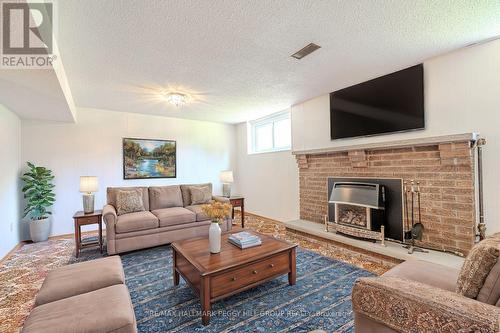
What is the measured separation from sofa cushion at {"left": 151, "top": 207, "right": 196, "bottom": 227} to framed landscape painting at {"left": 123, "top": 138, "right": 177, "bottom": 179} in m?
1.49

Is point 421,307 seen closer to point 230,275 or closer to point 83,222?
point 230,275

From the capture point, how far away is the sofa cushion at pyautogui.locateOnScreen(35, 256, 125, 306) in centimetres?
148

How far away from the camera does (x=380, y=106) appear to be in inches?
128

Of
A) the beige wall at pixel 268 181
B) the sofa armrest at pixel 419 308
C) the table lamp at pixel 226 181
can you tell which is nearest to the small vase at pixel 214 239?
the sofa armrest at pixel 419 308

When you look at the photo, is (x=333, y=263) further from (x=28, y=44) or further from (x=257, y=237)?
(x=28, y=44)

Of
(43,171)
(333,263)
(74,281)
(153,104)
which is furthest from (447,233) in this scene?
(43,171)

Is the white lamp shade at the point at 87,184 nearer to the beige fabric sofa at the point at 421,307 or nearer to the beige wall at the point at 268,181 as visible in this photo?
the beige wall at the point at 268,181

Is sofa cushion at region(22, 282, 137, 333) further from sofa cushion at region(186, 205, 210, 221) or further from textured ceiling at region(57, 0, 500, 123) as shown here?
sofa cushion at region(186, 205, 210, 221)

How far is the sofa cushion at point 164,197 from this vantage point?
4059 millimetres

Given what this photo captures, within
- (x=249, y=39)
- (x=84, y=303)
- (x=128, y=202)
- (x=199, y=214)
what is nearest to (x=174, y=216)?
(x=199, y=214)

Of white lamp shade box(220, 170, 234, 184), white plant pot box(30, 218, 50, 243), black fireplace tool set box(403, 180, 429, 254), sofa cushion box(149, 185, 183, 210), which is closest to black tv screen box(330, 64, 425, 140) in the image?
black fireplace tool set box(403, 180, 429, 254)

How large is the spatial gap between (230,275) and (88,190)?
9.42 ft

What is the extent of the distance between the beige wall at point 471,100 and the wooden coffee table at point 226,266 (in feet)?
7.31

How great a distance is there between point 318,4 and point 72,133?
476cm
